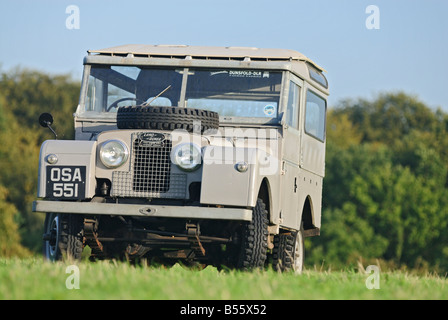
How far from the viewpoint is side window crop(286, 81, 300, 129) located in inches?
498

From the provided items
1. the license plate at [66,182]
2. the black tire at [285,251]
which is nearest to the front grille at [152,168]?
the license plate at [66,182]

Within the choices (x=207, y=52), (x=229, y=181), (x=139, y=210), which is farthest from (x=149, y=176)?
(x=207, y=52)

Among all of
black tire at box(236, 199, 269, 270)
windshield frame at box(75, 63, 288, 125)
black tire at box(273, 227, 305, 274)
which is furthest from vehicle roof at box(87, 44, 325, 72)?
black tire at box(236, 199, 269, 270)

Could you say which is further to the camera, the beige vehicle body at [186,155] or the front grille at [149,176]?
the front grille at [149,176]

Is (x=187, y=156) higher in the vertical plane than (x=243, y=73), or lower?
lower

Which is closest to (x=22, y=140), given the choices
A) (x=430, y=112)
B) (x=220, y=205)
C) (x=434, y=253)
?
(x=434, y=253)

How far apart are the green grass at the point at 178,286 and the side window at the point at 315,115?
157 inches

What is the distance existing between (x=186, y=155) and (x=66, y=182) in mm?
1264

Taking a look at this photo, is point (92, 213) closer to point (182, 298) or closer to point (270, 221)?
Answer: point (270, 221)

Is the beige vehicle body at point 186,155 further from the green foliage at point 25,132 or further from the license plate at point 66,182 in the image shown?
the green foliage at point 25,132

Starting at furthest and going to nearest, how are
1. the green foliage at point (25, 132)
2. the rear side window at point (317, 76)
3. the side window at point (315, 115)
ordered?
the green foliage at point (25, 132), the rear side window at point (317, 76), the side window at point (315, 115)

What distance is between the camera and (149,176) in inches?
443

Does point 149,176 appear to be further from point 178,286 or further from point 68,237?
point 178,286

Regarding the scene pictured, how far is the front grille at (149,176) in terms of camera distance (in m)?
11.2
